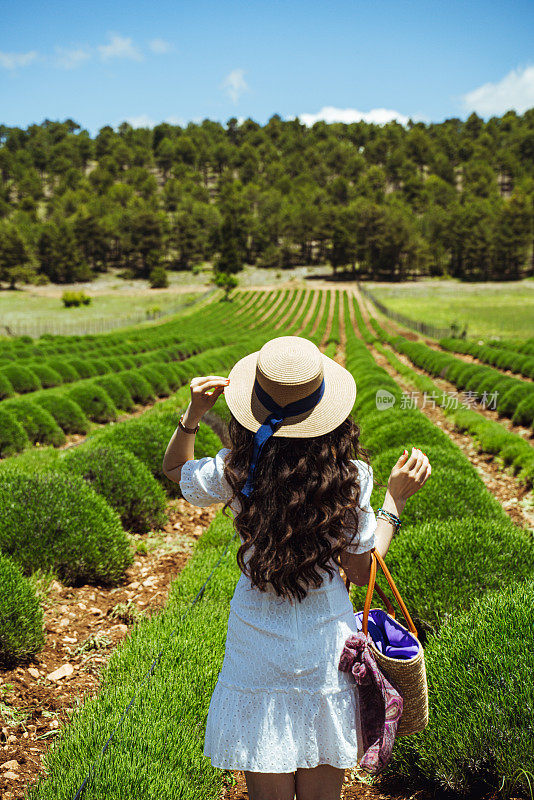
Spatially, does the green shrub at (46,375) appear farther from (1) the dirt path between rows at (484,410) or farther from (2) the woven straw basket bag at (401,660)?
(2) the woven straw basket bag at (401,660)

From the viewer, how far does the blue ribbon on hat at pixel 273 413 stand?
1.59m

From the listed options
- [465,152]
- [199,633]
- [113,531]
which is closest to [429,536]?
[199,633]

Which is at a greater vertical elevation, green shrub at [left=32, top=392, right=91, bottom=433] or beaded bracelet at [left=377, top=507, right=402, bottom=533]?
beaded bracelet at [left=377, top=507, right=402, bottom=533]

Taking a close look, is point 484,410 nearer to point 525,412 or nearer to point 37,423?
point 525,412

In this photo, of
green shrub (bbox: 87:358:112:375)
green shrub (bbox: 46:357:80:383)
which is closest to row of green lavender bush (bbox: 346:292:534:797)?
green shrub (bbox: 46:357:80:383)

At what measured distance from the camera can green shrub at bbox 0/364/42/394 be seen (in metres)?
15.4

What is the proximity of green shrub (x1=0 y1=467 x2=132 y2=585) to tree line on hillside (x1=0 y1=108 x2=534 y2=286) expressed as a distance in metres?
75.5

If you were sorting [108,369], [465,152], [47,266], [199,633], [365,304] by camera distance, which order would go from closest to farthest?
1. [199,633]
2. [108,369]
3. [365,304]
4. [47,266]
5. [465,152]

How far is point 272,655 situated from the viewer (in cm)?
162

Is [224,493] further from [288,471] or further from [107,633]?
[107,633]

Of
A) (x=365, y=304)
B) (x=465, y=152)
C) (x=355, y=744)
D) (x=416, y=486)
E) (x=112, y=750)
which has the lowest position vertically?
(x=365, y=304)

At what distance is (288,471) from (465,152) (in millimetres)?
164856

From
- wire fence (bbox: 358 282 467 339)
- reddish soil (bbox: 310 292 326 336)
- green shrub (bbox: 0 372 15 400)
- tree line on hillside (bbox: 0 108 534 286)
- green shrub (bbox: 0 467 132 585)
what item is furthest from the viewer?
tree line on hillside (bbox: 0 108 534 286)

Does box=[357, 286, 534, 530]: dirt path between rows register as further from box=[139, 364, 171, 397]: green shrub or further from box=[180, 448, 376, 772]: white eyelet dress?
box=[139, 364, 171, 397]: green shrub
